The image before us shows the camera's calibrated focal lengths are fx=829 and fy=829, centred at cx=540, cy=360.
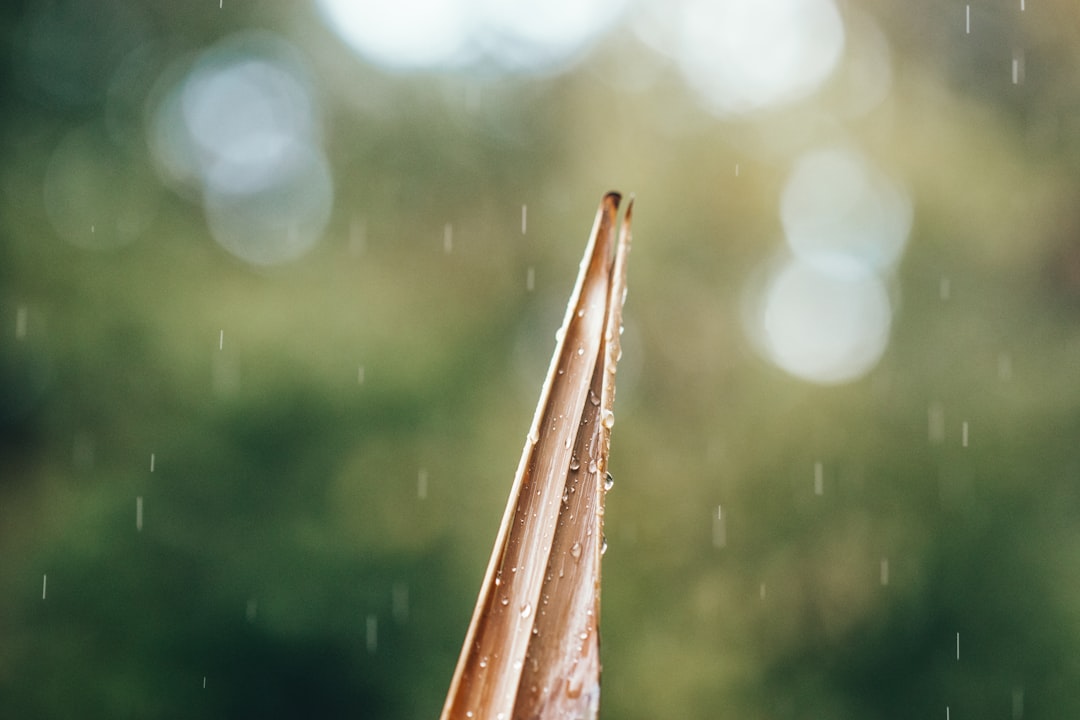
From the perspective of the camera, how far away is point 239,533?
5.06m

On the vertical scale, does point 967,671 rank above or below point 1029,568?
below

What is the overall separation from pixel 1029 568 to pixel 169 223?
625 cm

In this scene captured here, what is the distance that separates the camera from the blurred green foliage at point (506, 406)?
16.5ft

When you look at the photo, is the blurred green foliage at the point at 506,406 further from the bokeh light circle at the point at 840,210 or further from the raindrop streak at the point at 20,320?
the bokeh light circle at the point at 840,210

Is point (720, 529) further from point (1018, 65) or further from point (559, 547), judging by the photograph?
point (559, 547)

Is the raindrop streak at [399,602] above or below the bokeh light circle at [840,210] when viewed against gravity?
below

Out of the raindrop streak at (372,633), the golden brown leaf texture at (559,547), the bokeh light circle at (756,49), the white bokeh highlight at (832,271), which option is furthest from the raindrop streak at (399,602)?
the golden brown leaf texture at (559,547)

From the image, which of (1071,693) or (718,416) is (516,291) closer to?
(718,416)

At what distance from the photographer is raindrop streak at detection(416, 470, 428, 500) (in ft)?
Result: 18.2

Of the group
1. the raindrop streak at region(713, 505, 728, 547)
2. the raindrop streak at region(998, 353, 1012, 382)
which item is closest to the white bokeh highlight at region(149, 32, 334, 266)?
the raindrop streak at region(713, 505, 728, 547)

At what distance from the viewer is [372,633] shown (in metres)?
5.18

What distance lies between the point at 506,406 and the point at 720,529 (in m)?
1.78

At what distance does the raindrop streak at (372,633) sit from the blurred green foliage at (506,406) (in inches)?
1.6

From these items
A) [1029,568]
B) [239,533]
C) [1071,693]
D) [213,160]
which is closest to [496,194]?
[213,160]
